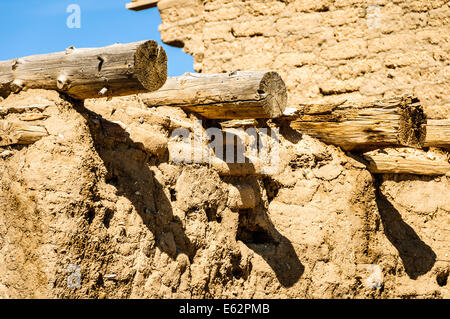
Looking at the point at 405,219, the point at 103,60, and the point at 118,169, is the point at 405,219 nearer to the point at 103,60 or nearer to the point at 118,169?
the point at 118,169

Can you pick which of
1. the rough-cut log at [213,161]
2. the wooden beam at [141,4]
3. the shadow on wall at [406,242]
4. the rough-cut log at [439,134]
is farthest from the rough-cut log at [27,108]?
the wooden beam at [141,4]

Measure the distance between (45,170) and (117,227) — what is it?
0.48 m

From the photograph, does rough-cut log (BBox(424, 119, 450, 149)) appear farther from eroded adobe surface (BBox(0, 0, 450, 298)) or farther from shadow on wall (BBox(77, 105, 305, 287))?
shadow on wall (BBox(77, 105, 305, 287))

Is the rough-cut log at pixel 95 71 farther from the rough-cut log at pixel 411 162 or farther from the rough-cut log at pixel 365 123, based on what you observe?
the rough-cut log at pixel 411 162

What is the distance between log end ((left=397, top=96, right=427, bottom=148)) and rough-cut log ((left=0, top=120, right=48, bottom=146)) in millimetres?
2418

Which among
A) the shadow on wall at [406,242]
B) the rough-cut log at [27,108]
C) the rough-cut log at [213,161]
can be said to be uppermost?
the rough-cut log at [27,108]

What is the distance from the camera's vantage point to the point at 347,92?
197 inches

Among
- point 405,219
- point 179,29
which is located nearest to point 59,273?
point 405,219

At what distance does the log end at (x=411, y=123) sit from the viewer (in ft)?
12.9

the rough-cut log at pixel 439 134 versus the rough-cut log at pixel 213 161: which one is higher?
the rough-cut log at pixel 439 134

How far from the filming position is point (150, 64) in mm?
2760

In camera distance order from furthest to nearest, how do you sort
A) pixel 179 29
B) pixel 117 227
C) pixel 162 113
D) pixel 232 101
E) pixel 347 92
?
pixel 179 29 < pixel 347 92 < pixel 162 113 < pixel 232 101 < pixel 117 227

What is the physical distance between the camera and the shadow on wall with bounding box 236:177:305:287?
3922 millimetres

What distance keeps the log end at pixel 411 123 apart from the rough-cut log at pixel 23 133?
2418 mm
